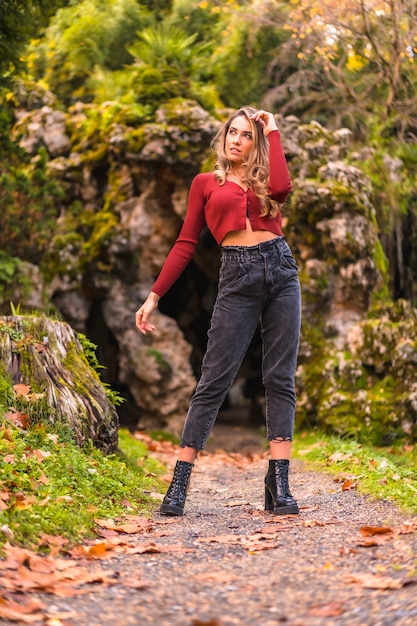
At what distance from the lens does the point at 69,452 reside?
14.7 feet

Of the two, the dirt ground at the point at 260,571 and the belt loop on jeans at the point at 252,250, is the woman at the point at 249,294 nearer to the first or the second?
the belt loop on jeans at the point at 252,250

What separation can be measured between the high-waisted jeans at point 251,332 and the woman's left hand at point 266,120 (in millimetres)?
659

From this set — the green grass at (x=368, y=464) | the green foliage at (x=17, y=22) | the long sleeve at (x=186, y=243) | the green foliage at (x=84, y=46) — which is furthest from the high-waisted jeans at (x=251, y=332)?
the green foliage at (x=84, y=46)

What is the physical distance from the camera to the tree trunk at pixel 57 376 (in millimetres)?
4879

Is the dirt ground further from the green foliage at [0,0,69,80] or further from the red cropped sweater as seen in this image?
the green foliage at [0,0,69,80]

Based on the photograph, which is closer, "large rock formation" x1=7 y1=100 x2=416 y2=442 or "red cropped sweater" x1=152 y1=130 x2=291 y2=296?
"red cropped sweater" x1=152 y1=130 x2=291 y2=296

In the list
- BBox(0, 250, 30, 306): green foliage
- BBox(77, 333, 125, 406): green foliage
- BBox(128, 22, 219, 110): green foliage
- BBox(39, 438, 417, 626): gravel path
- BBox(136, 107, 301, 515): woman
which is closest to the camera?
BBox(39, 438, 417, 626): gravel path

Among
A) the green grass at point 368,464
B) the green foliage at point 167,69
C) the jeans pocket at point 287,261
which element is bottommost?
the green grass at point 368,464

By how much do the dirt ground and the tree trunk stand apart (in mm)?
1069

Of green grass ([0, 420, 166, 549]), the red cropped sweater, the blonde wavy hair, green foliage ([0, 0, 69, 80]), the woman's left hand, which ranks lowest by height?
green grass ([0, 420, 166, 549])

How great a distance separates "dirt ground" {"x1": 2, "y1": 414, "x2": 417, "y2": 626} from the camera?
234cm

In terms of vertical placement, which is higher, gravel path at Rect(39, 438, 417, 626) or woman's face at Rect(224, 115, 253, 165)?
woman's face at Rect(224, 115, 253, 165)

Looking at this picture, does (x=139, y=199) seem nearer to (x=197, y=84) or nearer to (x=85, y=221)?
(x=85, y=221)

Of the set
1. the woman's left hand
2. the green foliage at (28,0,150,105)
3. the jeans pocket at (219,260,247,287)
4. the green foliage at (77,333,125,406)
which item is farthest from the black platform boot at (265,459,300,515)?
the green foliage at (28,0,150,105)
